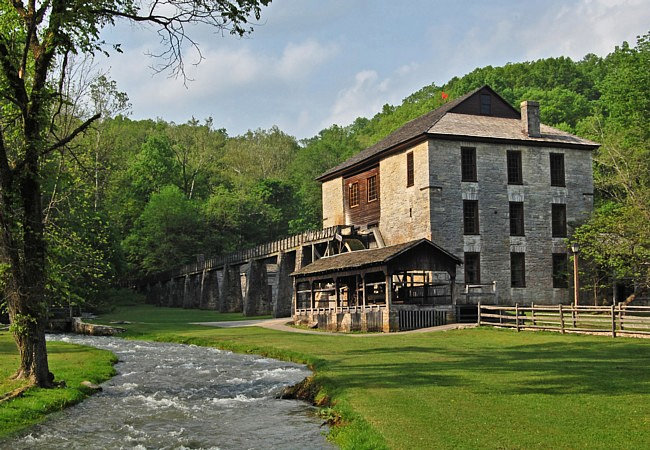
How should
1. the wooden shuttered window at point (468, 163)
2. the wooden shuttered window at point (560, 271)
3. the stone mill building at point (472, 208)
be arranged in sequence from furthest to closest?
the wooden shuttered window at point (560, 271) < the wooden shuttered window at point (468, 163) < the stone mill building at point (472, 208)

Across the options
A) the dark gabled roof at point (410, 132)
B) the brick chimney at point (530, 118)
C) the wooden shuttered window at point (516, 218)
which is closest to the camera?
the dark gabled roof at point (410, 132)

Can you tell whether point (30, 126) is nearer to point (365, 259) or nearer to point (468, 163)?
Result: point (365, 259)

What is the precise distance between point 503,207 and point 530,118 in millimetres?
6345

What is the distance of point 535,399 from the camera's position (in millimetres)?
11867

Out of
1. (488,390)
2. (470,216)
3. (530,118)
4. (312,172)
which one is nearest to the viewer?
(488,390)

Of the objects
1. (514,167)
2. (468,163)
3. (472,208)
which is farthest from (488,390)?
(514,167)

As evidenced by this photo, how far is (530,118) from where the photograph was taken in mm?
41531

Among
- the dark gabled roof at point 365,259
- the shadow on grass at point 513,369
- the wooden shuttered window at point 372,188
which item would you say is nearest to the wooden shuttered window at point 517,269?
the wooden shuttered window at point 372,188

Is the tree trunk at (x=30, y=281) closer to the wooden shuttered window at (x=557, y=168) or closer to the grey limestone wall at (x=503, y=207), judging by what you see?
the grey limestone wall at (x=503, y=207)

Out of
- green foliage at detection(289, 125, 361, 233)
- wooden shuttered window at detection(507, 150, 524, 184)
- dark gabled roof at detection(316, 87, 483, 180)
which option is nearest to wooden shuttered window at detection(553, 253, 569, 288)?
wooden shuttered window at detection(507, 150, 524, 184)

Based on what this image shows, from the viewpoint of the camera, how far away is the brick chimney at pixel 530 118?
41281mm

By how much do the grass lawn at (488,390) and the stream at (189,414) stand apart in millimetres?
1010

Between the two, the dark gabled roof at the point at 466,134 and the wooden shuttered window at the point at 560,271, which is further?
the wooden shuttered window at the point at 560,271

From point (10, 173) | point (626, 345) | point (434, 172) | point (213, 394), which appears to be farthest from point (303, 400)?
point (434, 172)
